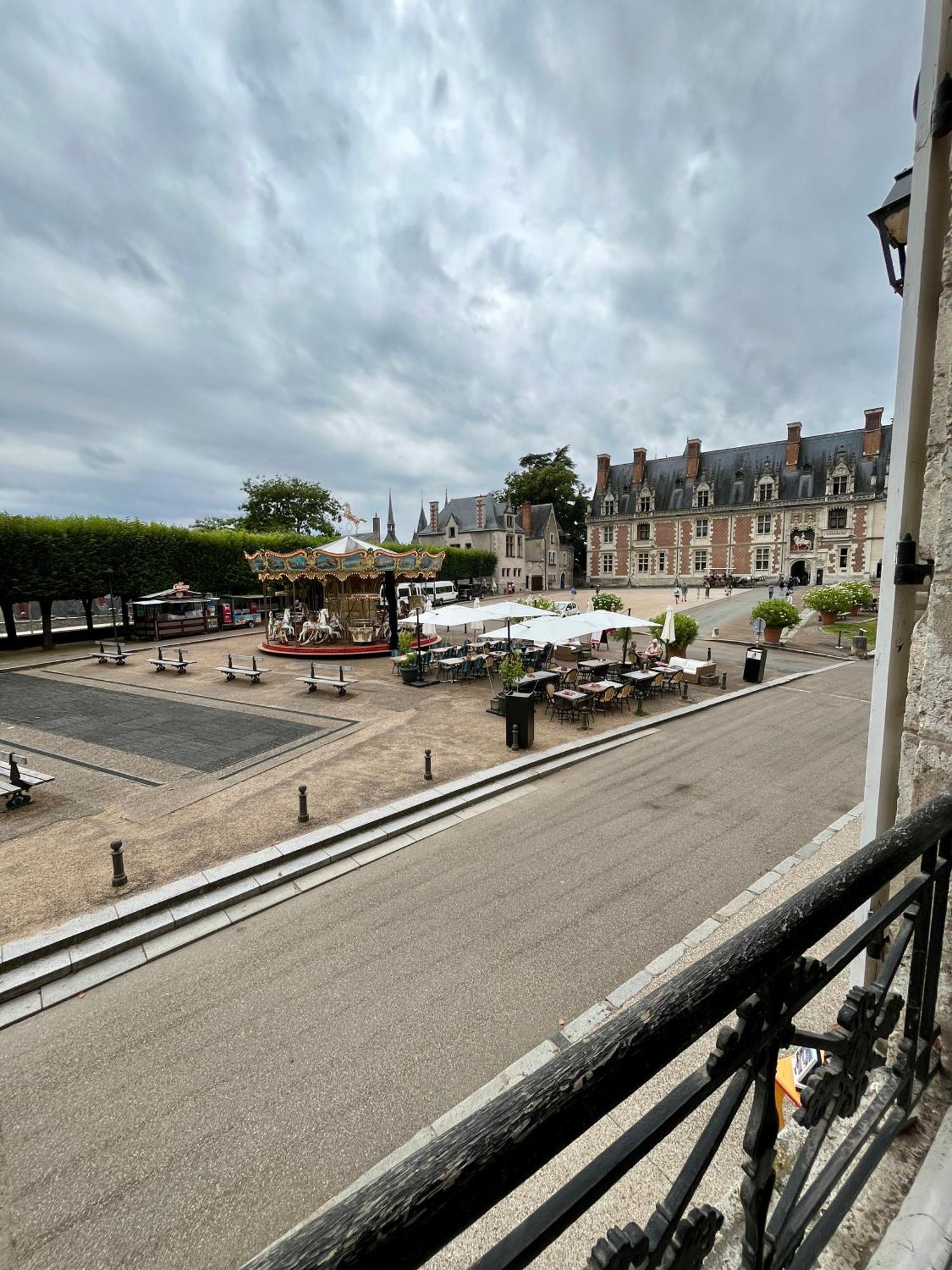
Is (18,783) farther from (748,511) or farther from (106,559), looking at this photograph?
(748,511)

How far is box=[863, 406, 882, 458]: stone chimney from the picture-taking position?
50.2 m

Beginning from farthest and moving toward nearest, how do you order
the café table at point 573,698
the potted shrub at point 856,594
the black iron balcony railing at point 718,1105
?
the potted shrub at point 856,594 → the café table at point 573,698 → the black iron balcony railing at point 718,1105

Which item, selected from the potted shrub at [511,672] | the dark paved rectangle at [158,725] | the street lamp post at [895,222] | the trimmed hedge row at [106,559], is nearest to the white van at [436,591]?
the trimmed hedge row at [106,559]

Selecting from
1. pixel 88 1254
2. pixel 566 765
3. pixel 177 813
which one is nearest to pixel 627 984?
pixel 88 1254

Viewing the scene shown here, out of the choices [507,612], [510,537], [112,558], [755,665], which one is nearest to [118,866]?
[507,612]

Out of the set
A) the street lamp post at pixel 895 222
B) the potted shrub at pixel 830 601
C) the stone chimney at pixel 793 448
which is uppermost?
the stone chimney at pixel 793 448

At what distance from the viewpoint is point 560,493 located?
7144cm

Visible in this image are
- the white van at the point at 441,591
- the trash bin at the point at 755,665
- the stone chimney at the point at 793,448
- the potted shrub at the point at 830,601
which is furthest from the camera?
the stone chimney at the point at 793,448

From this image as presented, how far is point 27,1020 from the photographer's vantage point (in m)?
5.13

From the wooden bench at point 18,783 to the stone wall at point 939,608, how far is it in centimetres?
1080

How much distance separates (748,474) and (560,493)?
69.0 feet

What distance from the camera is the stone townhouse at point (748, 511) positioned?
51531mm

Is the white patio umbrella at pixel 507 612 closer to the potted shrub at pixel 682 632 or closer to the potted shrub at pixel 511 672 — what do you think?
the potted shrub at pixel 511 672

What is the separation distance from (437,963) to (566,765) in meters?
5.83
